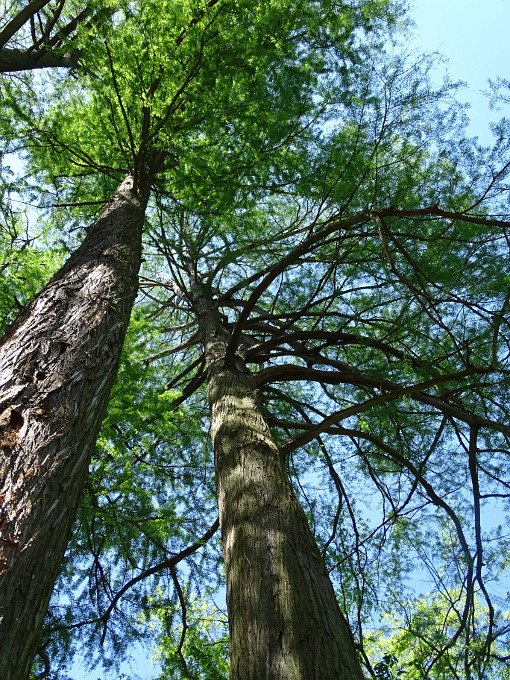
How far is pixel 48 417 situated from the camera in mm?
1988

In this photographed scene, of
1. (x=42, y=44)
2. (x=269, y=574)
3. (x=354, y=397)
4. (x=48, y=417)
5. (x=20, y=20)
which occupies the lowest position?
(x=269, y=574)

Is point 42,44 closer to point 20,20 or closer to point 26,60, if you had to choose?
point 26,60

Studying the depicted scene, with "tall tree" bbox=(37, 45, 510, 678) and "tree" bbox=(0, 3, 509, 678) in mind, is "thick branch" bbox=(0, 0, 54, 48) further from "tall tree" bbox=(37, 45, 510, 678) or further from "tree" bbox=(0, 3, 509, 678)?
"tall tree" bbox=(37, 45, 510, 678)

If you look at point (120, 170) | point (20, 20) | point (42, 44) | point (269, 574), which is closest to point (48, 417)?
point (269, 574)

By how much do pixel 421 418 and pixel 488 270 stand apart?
1.74 m

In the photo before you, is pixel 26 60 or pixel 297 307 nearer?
pixel 297 307

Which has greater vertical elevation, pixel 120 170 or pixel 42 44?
pixel 42 44

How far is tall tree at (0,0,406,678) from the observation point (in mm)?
1718

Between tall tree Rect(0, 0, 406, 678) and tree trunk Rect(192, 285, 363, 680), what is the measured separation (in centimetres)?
2

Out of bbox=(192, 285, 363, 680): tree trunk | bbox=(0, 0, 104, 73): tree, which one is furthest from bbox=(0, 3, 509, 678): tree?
bbox=(0, 0, 104, 73): tree

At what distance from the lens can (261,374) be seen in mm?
3770

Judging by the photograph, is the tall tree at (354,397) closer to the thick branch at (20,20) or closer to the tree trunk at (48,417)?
the tree trunk at (48,417)

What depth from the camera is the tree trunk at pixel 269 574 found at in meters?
1.71

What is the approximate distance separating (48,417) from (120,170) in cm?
362
